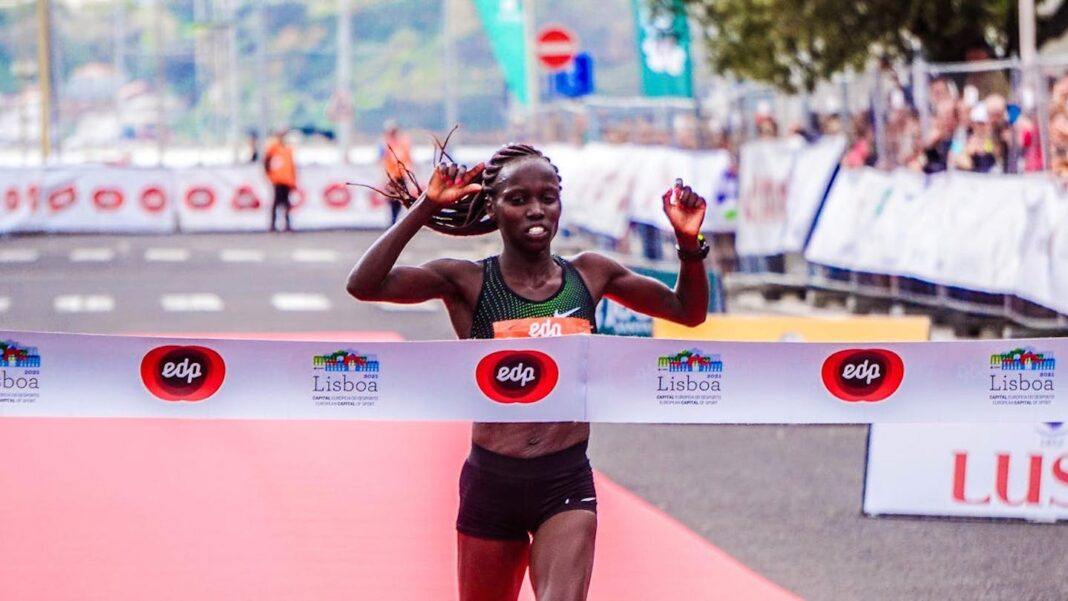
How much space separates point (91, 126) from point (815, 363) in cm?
8337

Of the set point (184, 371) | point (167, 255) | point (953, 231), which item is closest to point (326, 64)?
point (167, 255)

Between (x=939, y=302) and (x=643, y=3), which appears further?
(x=643, y=3)

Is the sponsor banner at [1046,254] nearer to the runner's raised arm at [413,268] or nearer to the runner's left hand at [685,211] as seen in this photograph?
the runner's left hand at [685,211]

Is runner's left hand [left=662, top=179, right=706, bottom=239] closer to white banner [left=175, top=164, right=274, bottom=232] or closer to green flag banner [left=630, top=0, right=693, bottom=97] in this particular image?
green flag banner [left=630, top=0, right=693, bottom=97]

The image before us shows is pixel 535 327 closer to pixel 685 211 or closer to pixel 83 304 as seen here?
pixel 685 211

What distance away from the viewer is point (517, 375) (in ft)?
18.0

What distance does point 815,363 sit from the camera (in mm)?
5785

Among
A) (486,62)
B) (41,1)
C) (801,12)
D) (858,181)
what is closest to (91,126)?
(486,62)

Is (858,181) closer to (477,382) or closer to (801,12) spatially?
(801,12)

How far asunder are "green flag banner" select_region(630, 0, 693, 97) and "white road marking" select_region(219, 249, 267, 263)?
6.77m

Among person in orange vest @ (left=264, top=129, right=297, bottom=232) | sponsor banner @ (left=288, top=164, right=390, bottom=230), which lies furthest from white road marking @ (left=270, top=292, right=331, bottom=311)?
sponsor banner @ (left=288, top=164, right=390, bottom=230)

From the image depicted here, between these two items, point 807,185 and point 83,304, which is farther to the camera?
point 83,304

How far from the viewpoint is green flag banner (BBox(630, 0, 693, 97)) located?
3105 cm

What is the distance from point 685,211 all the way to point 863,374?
33.2 inches
